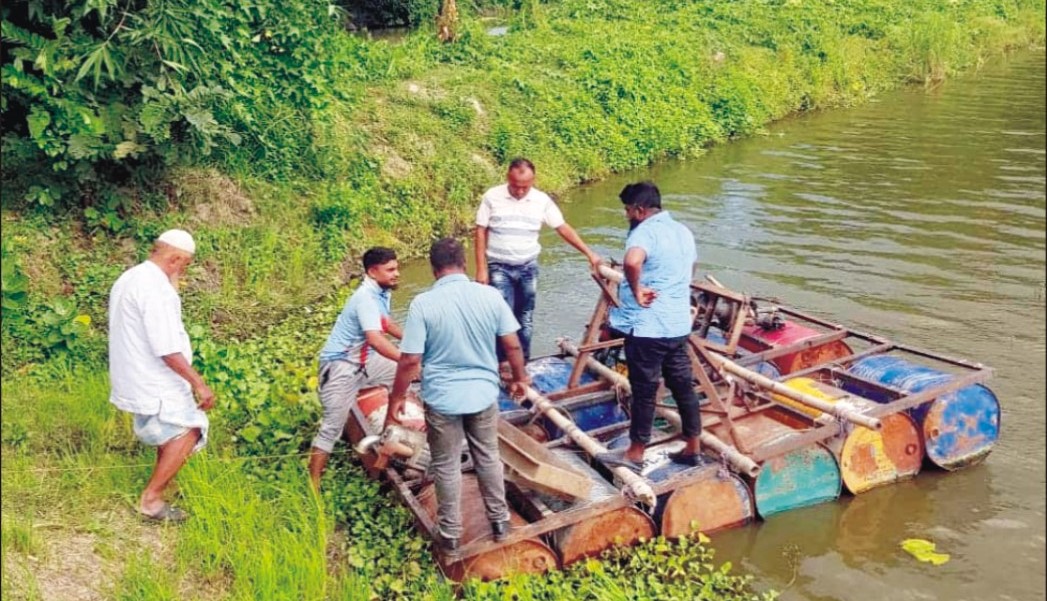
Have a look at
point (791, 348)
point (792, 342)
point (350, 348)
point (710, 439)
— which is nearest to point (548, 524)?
point (710, 439)

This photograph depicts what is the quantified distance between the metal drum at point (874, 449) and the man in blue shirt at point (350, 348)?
141 inches

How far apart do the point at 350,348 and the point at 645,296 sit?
210cm

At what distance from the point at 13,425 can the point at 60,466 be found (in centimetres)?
59

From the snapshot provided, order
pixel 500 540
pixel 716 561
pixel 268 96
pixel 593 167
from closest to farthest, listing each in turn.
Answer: pixel 500 540, pixel 716 561, pixel 268 96, pixel 593 167

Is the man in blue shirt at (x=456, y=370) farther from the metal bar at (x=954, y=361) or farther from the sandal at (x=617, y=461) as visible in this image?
the metal bar at (x=954, y=361)

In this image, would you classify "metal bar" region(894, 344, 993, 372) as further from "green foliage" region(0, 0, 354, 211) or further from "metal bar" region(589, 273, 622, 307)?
"green foliage" region(0, 0, 354, 211)

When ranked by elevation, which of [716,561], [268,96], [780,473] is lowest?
[716,561]

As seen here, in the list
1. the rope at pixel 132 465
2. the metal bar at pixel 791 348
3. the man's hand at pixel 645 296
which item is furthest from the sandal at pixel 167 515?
the metal bar at pixel 791 348

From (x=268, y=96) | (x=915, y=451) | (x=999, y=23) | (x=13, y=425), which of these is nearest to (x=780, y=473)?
(x=915, y=451)

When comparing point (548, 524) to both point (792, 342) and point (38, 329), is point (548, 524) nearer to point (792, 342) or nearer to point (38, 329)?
point (792, 342)

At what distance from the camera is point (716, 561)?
637 centimetres

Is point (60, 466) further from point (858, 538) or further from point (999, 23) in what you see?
point (999, 23)

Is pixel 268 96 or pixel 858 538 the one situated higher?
pixel 268 96

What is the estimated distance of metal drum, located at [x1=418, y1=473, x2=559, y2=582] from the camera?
5.57 metres
